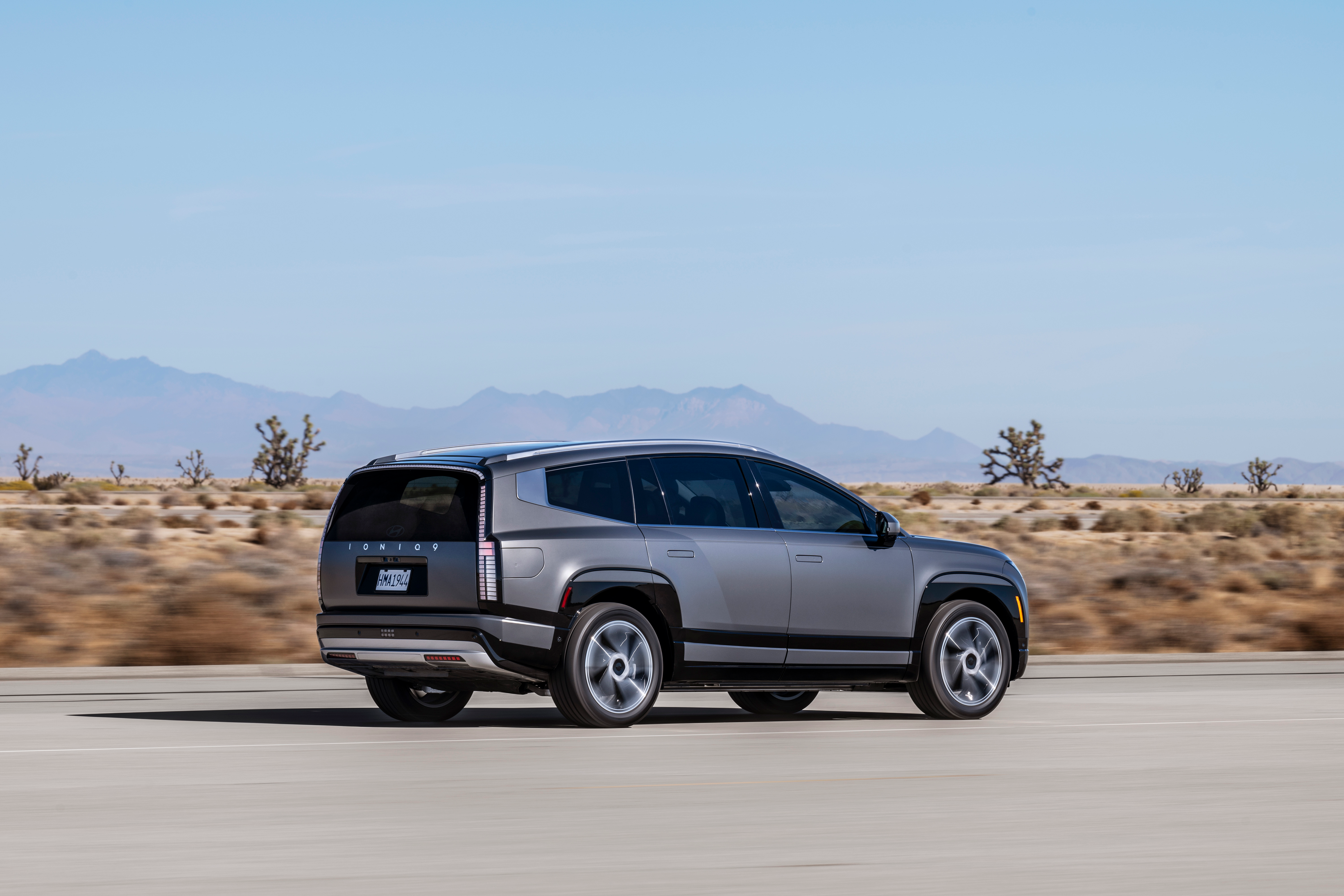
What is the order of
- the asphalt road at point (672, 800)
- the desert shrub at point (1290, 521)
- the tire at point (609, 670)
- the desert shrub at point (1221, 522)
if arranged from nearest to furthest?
1. the asphalt road at point (672, 800)
2. the tire at point (609, 670)
3. the desert shrub at point (1290, 521)
4. the desert shrub at point (1221, 522)

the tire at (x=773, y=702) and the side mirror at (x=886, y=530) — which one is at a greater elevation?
the side mirror at (x=886, y=530)

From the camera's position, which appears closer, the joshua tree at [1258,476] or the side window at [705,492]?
the side window at [705,492]

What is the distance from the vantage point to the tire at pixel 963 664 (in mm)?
14719

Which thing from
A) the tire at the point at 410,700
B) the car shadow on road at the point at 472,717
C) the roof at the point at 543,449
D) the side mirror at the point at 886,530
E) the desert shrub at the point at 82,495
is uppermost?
the desert shrub at the point at 82,495

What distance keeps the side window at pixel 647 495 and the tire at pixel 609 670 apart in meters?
0.70

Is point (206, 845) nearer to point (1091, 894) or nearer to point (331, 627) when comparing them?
point (1091, 894)

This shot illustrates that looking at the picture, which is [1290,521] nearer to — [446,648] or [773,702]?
→ [773,702]

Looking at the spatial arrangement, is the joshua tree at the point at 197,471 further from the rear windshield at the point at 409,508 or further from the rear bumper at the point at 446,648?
the rear bumper at the point at 446,648

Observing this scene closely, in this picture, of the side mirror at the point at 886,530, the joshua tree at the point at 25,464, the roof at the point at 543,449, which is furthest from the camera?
the joshua tree at the point at 25,464

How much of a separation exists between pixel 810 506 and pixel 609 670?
1968 millimetres

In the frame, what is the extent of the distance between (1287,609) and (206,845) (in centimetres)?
2086

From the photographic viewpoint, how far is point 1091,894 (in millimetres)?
7488

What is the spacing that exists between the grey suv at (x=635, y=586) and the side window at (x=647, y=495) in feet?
0.04

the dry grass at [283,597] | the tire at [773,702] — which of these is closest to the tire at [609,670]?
the tire at [773,702]
